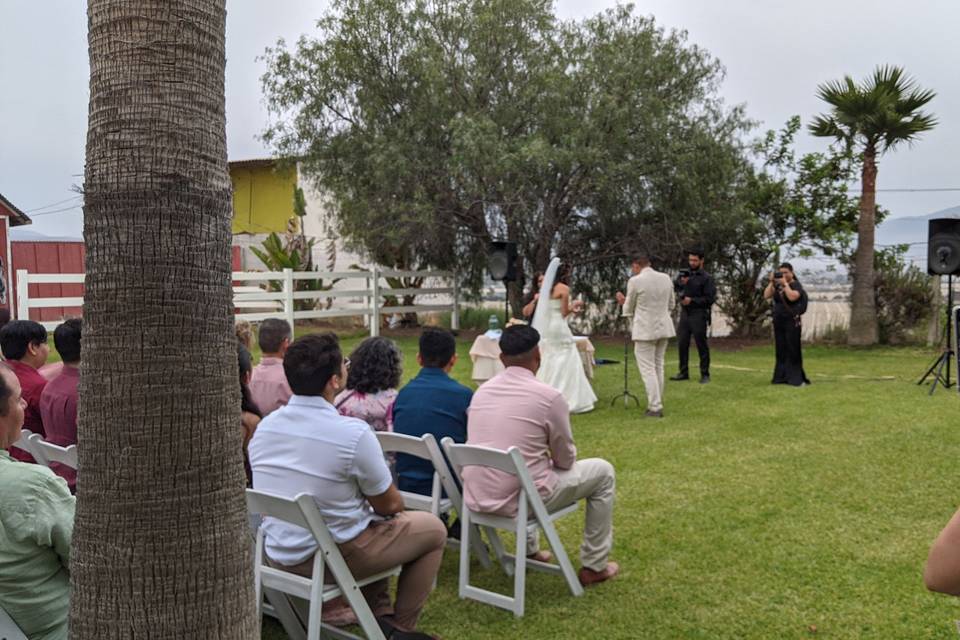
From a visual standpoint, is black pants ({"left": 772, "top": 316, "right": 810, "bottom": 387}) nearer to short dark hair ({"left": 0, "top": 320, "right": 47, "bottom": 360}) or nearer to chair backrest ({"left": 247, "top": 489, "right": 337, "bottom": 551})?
short dark hair ({"left": 0, "top": 320, "right": 47, "bottom": 360})

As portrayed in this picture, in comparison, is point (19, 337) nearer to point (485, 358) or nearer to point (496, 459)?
point (496, 459)

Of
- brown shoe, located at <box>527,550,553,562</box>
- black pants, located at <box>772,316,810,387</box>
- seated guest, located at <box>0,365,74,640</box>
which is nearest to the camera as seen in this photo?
seated guest, located at <box>0,365,74,640</box>

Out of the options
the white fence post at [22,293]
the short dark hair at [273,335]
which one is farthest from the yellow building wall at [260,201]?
the short dark hair at [273,335]

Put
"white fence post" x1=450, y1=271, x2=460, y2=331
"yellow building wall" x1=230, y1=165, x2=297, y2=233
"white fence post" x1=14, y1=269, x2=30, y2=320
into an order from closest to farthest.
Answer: "white fence post" x1=14, y1=269, x2=30, y2=320, "white fence post" x1=450, y1=271, x2=460, y2=331, "yellow building wall" x1=230, y1=165, x2=297, y2=233

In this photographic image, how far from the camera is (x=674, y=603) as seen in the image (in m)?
4.29

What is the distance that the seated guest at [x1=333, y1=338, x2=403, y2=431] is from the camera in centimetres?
487

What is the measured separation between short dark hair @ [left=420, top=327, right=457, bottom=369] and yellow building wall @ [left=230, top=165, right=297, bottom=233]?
25814 millimetres

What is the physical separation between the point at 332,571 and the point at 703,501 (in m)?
3.49

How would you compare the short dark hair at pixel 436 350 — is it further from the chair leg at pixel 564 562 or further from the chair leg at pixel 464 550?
the chair leg at pixel 564 562

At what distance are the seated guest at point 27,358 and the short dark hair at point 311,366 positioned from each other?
2.23 meters

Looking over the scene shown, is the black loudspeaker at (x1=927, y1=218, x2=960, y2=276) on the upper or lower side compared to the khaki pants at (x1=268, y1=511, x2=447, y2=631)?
upper

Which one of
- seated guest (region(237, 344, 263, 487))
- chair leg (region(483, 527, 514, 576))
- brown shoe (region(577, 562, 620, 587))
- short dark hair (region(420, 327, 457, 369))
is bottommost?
brown shoe (region(577, 562, 620, 587))

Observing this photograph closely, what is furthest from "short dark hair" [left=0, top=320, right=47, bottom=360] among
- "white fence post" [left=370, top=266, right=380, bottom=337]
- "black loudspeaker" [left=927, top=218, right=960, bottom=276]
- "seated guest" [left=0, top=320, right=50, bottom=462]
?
"white fence post" [left=370, top=266, right=380, bottom=337]

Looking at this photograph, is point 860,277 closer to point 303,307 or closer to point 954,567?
point 303,307
